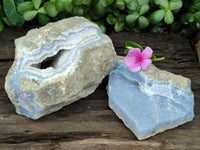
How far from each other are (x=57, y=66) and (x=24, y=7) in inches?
23.9

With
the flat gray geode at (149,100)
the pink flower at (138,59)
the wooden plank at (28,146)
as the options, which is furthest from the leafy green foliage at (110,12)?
the wooden plank at (28,146)

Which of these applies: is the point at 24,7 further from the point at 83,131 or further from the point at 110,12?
the point at 83,131

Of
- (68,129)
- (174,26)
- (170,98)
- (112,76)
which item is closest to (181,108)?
(170,98)

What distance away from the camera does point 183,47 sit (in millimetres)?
2359

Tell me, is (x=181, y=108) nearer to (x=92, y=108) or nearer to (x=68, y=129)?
(x=92, y=108)

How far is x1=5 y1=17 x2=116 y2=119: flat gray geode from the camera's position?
164 cm

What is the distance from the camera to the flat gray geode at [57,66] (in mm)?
1645

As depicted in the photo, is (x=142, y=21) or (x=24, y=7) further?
(x=142, y=21)

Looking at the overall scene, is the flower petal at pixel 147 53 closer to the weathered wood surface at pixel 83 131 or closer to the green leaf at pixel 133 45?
the green leaf at pixel 133 45

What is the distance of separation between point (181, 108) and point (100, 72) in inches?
21.1

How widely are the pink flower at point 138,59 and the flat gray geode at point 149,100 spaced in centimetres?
4

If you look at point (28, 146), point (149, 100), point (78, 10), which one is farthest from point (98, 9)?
point (28, 146)

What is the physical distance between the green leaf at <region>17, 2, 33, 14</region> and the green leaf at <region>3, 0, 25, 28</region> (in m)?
0.08

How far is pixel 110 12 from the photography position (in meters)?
2.34
